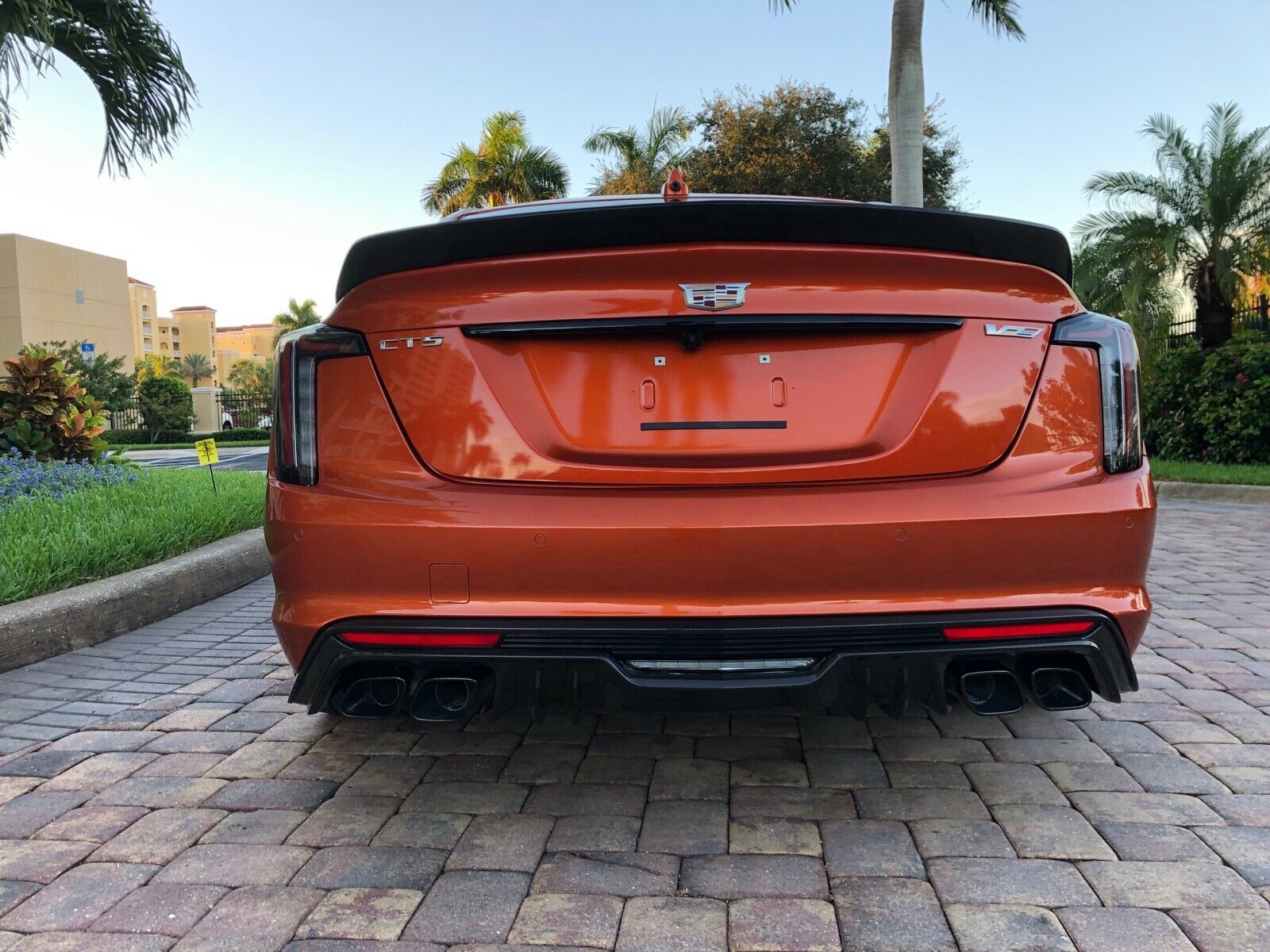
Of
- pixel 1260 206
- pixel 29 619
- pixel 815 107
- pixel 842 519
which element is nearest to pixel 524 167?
pixel 815 107

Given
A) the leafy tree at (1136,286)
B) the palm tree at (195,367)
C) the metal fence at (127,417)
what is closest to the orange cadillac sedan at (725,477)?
the leafy tree at (1136,286)

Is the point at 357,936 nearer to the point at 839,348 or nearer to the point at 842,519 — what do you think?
the point at 842,519

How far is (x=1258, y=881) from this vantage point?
194 centimetres

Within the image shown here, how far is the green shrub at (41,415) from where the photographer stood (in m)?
8.02

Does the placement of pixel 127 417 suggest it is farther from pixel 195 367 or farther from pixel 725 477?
pixel 195 367

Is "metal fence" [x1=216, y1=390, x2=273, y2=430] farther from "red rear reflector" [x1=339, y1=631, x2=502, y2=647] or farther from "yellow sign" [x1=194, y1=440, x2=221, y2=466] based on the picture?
"red rear reflector" [x1=339, y1=631, x2=502, y2=647]

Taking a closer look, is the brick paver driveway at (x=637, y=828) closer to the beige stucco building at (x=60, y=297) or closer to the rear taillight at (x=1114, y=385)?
the rear taillight at (x=1114, y=385)

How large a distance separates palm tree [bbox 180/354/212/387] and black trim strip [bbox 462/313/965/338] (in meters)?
124

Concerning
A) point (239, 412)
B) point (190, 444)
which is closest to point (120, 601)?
point (190, 444)

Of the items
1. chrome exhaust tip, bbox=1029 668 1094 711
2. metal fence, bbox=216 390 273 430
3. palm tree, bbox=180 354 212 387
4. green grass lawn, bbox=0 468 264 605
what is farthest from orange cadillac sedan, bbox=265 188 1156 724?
palm tree, bbox=180 354 212 387

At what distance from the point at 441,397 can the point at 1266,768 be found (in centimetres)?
245

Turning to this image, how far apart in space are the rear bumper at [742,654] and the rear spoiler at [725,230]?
0.82 metres

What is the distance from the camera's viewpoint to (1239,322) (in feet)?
45.7

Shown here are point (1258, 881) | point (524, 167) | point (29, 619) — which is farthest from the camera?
point (524, 167)
